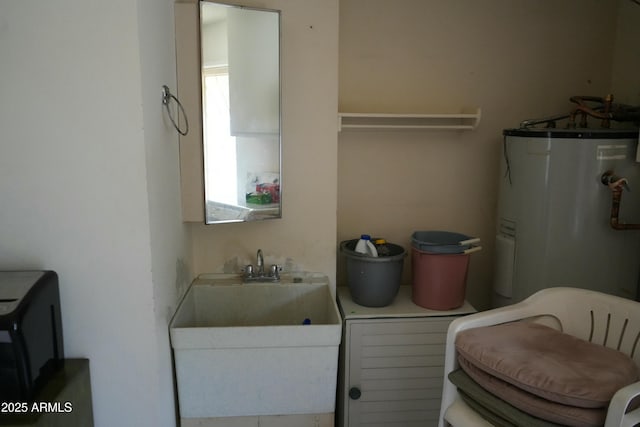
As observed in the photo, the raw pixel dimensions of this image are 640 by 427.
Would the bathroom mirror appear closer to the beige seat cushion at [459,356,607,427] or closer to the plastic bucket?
the plastic bucket

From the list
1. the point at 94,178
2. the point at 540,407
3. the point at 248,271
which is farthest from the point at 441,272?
the point at 94,178

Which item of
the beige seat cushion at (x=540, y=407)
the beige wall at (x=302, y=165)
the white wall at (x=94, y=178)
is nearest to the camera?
the beige seat cushion at (x=540, y=407)

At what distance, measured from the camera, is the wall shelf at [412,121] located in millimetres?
2145

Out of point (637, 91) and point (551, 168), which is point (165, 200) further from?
point (637, 91)

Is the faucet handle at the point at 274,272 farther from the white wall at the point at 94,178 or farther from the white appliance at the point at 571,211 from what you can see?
the white appliance at the point at 571,211

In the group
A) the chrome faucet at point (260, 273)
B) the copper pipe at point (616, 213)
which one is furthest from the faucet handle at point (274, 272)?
the copper pipe at point (616, 213)

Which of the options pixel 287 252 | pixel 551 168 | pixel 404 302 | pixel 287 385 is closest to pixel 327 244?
pixel 287 252

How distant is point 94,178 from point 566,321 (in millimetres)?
1441

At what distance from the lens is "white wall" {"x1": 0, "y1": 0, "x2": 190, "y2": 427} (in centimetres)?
125

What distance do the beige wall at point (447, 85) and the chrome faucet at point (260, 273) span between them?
0.50 m

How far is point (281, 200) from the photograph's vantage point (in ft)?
6.32

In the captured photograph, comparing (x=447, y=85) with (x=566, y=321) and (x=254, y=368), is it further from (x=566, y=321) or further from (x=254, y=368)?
(x=254, y=368)

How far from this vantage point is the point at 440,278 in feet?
6.40

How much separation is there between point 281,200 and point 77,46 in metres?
0.92
